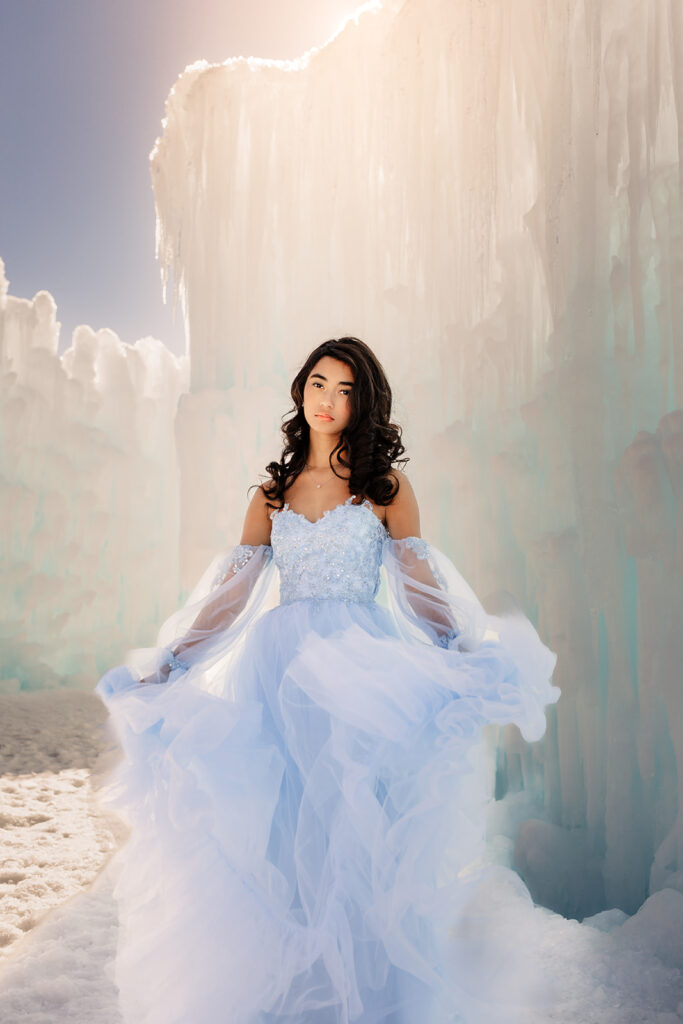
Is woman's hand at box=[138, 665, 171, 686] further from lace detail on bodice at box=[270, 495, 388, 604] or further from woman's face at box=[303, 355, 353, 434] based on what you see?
woman's face at box=[303, 355, 353, 434]

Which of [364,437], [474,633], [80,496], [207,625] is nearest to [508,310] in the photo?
[364,437]

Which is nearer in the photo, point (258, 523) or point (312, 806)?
point (312, 806)

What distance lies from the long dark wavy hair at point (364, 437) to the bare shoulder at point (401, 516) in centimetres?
2

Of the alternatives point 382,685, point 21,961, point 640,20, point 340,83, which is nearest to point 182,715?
point 382,685

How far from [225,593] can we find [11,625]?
532 cm

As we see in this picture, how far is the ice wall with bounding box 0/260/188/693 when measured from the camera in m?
6.52

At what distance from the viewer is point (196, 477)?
15.2ft

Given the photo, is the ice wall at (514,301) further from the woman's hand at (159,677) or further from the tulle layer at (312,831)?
the woman's hand at (159,677)

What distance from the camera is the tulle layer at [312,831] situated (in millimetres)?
1330

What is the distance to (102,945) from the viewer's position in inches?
88.4

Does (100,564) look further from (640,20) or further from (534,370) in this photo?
Answer: (640,20)

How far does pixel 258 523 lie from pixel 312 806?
784 mm

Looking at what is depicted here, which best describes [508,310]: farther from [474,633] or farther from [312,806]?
[312,806]

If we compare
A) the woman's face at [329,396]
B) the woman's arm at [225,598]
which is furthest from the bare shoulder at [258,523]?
the woman's face at [329,396]
